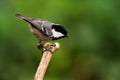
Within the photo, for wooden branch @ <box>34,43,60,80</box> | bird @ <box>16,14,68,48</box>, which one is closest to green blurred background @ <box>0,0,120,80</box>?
bird @ <box>16,14,68,48</box>

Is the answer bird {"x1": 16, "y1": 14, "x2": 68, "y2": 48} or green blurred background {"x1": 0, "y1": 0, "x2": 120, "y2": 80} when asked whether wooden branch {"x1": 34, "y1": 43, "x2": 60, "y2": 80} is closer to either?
bird {"x1": 16, "y1": 14, "x2": 68, "y2": 48}

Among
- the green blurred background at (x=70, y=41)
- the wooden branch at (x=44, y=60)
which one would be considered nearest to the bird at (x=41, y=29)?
the wooden branch at (x=44, y=60)

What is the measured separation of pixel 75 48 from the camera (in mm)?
4410

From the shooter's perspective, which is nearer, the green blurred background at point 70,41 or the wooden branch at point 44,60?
the wooden branch at point 44,60

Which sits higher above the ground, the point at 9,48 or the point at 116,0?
the point at 116,0

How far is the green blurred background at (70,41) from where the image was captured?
4.28m

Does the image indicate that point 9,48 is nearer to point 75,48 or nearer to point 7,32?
point 7,32

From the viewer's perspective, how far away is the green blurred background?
428cm

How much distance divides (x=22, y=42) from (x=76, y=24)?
47 cm

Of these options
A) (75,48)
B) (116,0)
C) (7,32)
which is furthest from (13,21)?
(116,0)

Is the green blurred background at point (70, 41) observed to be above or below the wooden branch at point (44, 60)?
below

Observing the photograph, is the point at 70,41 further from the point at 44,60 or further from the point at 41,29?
the point at 44,60

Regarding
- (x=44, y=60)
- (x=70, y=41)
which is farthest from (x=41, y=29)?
(x=70, y=41)

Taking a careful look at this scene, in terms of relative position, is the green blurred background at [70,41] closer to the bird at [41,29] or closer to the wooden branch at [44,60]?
the bird at [41,29]
